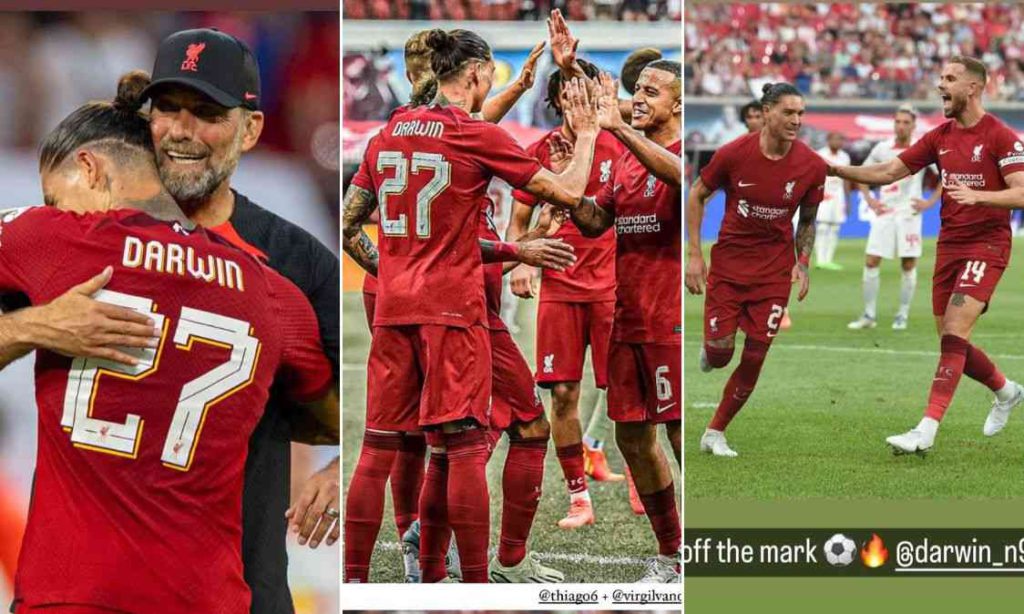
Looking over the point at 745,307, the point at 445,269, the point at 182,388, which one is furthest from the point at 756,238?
the point at 182,388

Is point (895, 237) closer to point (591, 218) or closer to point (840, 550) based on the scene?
point (840, 550)

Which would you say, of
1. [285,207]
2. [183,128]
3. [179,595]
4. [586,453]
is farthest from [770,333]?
[179,595]

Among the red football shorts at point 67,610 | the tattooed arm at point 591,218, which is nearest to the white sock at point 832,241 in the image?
the tattooed arm at point 591,218

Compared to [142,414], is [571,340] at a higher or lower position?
higher

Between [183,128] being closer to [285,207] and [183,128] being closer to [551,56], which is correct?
[285,207]

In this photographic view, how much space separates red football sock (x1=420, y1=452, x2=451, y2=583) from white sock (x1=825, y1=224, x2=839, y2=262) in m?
2.65

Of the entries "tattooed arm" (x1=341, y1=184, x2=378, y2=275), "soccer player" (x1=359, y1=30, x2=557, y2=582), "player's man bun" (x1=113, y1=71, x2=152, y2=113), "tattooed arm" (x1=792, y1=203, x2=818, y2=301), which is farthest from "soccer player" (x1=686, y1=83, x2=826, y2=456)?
"player's man bun" (x1=113, y1=71, x2=152, y2=113)

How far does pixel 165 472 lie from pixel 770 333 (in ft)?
11.7

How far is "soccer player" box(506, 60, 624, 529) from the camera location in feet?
18.8

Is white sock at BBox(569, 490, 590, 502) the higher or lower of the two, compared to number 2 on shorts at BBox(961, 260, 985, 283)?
lower

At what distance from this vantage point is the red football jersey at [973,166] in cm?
594

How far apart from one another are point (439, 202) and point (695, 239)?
1.28 metres

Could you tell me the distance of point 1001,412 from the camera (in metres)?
6.16

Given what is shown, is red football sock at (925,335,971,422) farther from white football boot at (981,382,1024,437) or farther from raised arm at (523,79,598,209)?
raised arm at (523,79,598,209)
